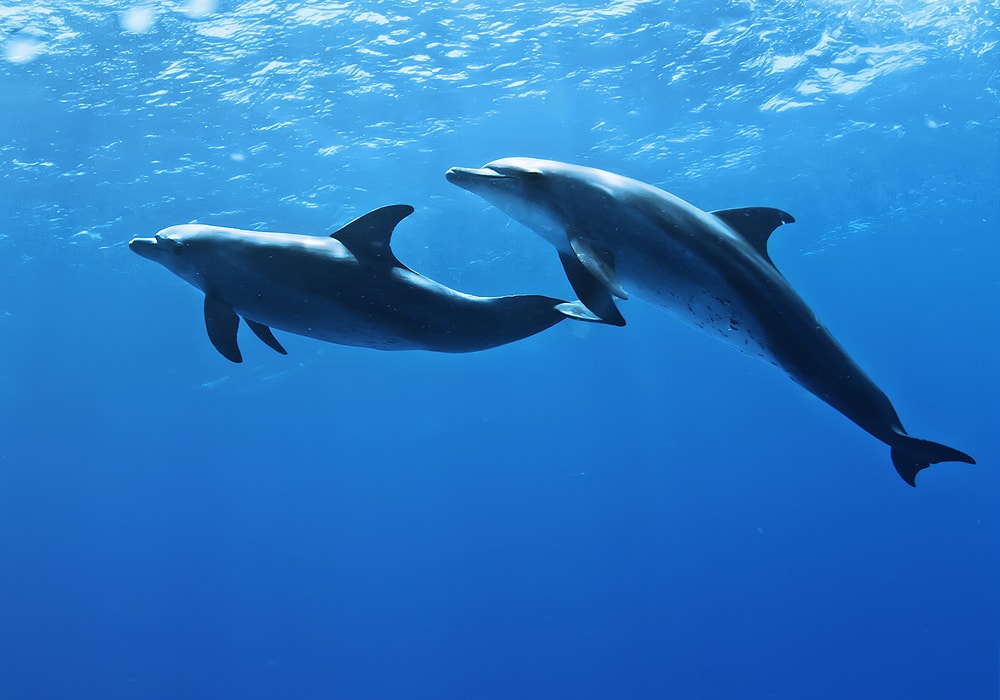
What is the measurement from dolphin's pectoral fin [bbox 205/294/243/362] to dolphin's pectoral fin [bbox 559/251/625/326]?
2230 mm

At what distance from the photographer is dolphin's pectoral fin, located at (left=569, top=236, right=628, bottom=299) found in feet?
11.7

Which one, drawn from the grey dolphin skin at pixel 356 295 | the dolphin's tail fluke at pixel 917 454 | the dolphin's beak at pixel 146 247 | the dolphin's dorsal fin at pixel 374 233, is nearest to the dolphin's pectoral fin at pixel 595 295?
the grey dolphin skin at pixel 356 295

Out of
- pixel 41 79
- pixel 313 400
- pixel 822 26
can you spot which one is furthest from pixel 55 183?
pixel 313 400

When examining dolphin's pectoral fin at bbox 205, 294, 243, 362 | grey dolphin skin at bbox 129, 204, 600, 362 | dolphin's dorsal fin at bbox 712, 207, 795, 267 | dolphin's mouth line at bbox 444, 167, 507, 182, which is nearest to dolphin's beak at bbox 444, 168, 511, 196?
dolphin's mouth line at bbox 444, 167, 507, 182

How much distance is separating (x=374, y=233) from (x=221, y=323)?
1.18 meters

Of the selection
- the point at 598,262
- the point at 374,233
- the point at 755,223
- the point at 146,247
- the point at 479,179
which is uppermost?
the point at 146,247

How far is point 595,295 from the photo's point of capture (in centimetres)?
372

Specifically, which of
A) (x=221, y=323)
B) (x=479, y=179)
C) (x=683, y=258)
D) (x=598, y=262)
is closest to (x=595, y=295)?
(x=598, y=262)

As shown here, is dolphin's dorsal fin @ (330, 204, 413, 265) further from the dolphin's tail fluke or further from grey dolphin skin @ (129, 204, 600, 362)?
the dolphin's tail fluke

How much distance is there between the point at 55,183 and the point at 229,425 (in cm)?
2738

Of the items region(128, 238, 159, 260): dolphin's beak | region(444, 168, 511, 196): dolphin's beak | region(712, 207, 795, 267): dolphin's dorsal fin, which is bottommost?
region(712, 207, 795, 267): dolphin's dorsal fin

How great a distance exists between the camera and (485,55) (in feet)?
60.6

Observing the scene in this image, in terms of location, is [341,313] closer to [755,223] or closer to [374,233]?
[374,233]

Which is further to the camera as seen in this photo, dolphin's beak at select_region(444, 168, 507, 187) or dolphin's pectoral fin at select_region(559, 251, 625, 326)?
dolphin's beak at select_region(444, 168, 507, 187)
